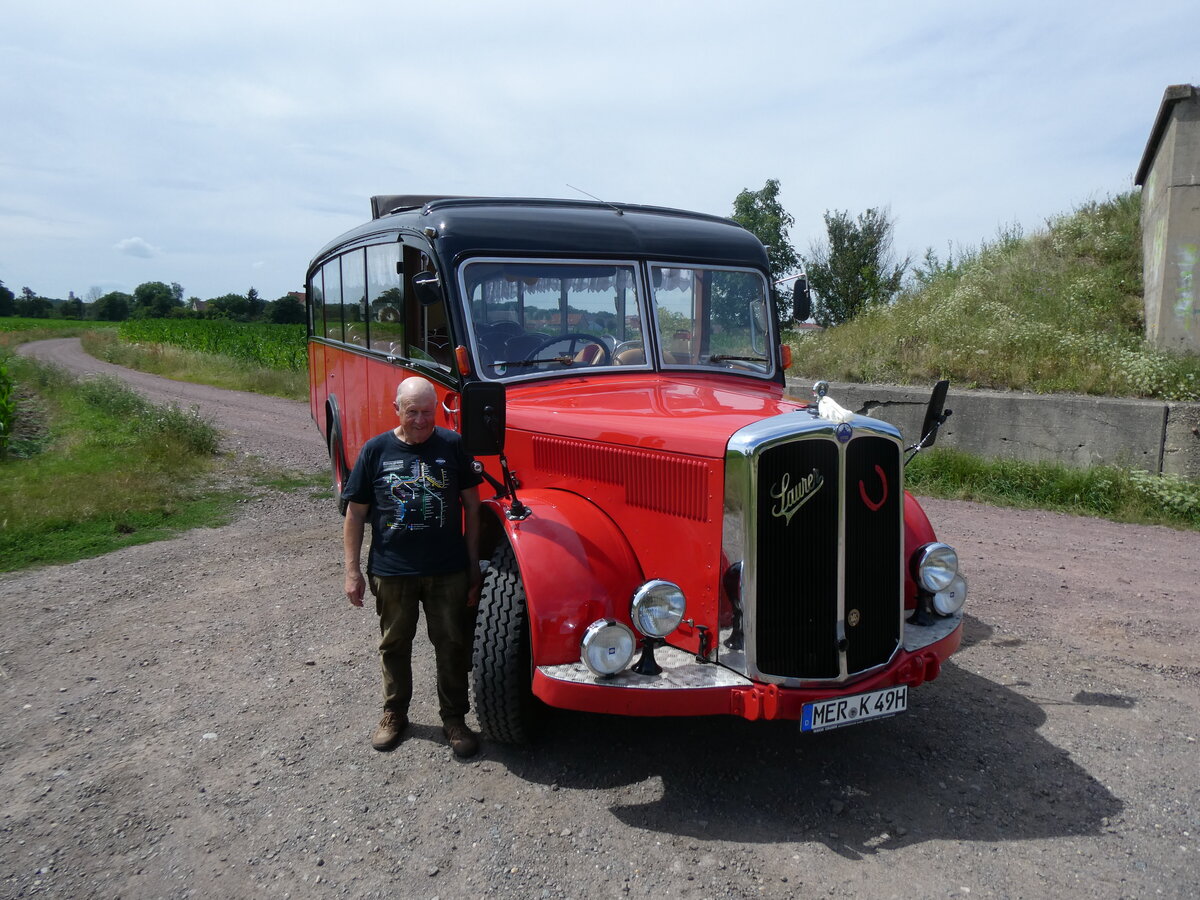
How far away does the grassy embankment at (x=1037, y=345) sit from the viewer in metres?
8.35

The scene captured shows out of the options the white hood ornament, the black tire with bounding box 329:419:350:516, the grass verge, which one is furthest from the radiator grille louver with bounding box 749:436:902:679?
the grass verge

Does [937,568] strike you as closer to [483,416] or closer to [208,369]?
[483,416]

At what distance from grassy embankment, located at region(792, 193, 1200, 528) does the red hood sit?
4946 millimetres

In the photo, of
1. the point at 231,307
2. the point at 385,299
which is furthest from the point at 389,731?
the point at 231,307

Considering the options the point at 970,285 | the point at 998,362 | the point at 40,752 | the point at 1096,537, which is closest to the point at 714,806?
the point at 40,752

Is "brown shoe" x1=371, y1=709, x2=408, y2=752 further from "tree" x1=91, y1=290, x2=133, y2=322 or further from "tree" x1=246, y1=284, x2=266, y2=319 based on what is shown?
"tree" x1=91, y1=290, x2=133, y2=322

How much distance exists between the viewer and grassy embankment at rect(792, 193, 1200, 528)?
8.35 m

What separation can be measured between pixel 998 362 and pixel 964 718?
6930mm

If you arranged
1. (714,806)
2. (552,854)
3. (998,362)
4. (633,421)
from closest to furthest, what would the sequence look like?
(552,854)
(714,806)
(633,421)
(998,362)

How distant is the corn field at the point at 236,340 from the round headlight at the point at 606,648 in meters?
19.1

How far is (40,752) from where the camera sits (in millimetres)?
3896

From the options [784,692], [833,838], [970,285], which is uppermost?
[970,285]

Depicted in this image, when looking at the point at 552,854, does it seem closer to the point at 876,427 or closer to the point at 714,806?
the point at 714,806

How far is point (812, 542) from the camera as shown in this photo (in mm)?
3426
